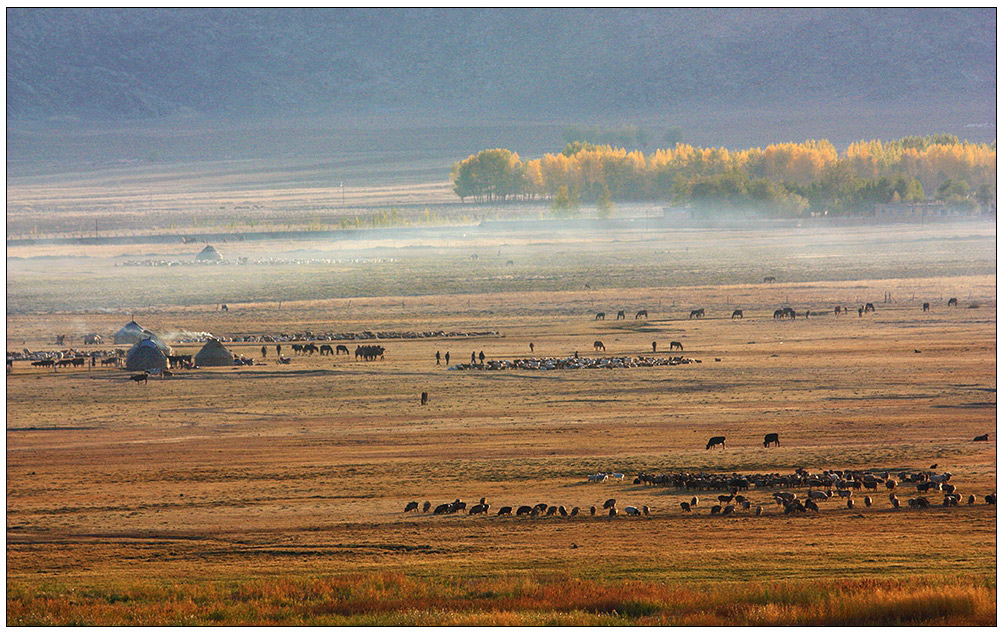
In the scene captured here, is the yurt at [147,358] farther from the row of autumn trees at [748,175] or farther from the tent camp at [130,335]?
the row of autumn trees at [748,175]

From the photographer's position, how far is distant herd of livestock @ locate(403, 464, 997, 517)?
21406mm

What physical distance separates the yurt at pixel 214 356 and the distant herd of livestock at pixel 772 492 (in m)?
19.6

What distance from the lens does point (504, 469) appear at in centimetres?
2514

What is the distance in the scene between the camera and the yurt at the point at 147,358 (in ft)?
133

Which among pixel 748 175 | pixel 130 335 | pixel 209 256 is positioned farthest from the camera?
pixel 748 175

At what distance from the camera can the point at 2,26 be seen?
41.2ft

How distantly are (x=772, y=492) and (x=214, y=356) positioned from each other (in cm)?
2292

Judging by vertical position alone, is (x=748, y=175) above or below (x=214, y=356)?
above

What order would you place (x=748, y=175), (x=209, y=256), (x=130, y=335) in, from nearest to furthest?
(x=130, y=335), (x=209, y=256), (x=748, y=175)

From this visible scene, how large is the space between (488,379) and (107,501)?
15931 mm

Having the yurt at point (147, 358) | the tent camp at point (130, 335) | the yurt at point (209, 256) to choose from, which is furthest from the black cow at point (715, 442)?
the yurt at point (209, 256)

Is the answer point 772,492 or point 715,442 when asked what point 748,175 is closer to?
point 715,442

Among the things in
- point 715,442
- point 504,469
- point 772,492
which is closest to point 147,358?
point 504,469

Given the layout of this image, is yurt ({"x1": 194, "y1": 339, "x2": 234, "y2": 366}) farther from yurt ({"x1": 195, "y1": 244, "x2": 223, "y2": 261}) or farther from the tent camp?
yurt ({"x1": 195, "y1": 244, "x2": 223, "y2": 261})
